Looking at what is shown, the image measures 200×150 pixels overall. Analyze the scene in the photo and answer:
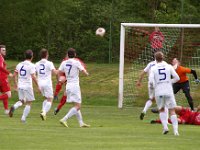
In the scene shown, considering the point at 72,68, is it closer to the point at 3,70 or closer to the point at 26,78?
the point at 26,78

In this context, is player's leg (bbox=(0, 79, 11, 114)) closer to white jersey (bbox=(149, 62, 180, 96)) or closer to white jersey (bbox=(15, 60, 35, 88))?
white jersey (bbox=(15, 60, 35, 88))

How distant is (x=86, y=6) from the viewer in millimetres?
49656

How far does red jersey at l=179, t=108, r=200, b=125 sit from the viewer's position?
21.6 meters

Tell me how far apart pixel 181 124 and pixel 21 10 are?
30.8m

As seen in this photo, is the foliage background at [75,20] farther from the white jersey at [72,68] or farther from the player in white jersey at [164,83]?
the player in white jersey at [164,83]

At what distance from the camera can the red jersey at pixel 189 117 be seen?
2161cm

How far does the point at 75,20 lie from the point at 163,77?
30406 millimetres

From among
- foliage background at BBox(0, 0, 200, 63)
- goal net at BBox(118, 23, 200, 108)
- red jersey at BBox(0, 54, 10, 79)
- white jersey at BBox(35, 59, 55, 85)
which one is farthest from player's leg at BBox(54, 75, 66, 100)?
foliage background at BBox(0, 0, 200, 63)

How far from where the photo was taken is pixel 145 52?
99.3 ft

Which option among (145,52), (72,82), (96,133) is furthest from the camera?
(145,52)

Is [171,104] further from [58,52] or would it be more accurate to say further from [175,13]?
[175,13]

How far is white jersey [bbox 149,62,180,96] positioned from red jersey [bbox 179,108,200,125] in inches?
142

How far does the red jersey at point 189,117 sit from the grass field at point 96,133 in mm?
577

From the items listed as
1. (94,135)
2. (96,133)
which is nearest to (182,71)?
(96,133)
